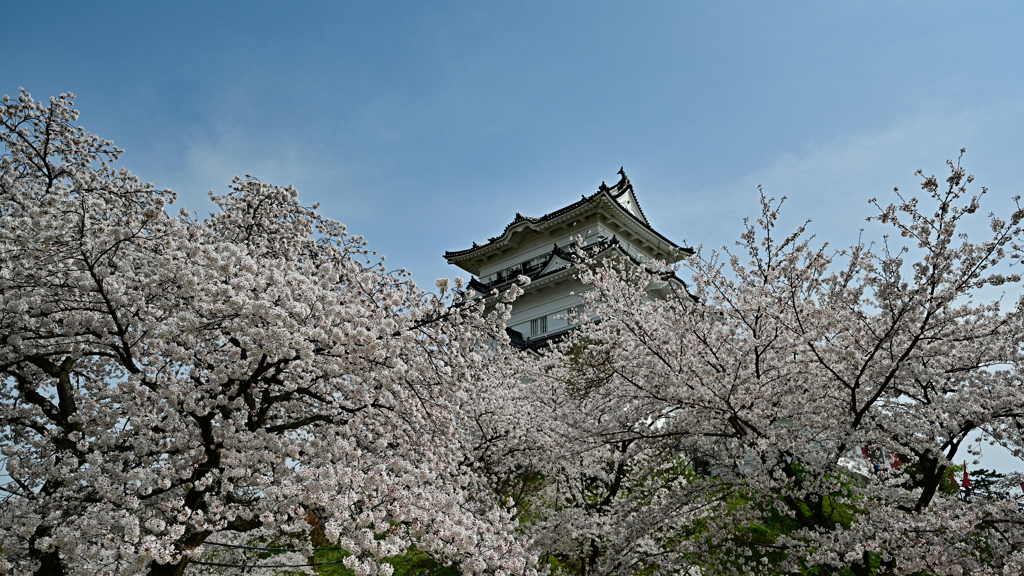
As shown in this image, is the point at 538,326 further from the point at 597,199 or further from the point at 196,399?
the point at 196,399

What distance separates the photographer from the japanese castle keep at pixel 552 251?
25594mm

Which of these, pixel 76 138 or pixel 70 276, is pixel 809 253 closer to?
pixel 70 276

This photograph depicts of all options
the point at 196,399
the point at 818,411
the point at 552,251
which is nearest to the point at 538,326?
the point at 552,251

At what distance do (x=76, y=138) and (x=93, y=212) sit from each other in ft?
11.8

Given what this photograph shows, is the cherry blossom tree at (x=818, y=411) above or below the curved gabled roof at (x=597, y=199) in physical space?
below

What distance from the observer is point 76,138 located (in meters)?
7.23

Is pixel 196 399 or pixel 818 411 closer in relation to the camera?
pixel 196 399

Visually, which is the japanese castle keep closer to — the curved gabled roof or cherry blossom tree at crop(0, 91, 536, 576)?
the curved gabled roof

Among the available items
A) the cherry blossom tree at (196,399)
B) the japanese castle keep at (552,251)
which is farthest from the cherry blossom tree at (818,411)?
the japanese castle keep at (552,251)

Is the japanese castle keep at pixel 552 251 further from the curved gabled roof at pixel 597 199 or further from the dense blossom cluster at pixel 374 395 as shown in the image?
the dense blossom cluster at pixel 374 395

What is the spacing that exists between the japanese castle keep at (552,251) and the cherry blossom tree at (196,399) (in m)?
16.5

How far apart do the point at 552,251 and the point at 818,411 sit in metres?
20.7

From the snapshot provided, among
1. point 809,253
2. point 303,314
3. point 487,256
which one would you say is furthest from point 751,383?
point 487,256

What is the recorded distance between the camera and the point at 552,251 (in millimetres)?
27234
